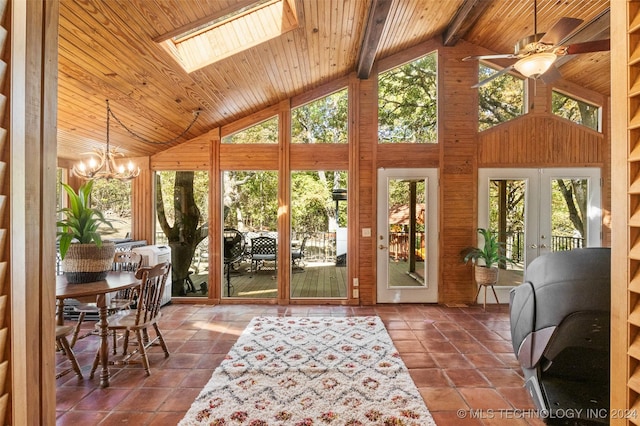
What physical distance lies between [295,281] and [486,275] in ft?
9.57

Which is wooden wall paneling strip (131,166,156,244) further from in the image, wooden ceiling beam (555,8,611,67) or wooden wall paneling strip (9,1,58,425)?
wooden ceiling beam (555,8,611,67)

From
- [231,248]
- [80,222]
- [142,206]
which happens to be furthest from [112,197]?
[80,222]

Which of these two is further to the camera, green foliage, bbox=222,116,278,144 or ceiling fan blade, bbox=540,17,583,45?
green foliage, bbox=222,116,278,144

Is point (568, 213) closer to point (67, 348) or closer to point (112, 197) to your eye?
point (67, 348)

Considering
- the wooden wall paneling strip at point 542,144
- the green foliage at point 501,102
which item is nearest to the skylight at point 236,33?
the green foliage at point 501,102

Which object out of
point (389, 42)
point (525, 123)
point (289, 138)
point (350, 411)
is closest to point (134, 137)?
point (289, 138)

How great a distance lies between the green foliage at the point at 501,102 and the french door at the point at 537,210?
818 mm

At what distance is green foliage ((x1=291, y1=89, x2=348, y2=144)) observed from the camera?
5.28m

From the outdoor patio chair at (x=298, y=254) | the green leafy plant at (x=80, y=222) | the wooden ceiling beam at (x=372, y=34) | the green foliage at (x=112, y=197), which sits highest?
the wooden ceiling beam at (x=372, y=34)

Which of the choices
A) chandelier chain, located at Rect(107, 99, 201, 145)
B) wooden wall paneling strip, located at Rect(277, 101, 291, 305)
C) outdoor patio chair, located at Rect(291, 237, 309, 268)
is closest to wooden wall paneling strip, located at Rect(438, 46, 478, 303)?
outdoor patio chair, located at Rect(291, 237, 309, 268)

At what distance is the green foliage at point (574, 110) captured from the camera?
17.1 ft

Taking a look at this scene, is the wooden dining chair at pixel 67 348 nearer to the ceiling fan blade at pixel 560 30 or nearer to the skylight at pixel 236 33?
the skylight at pixel 236 33

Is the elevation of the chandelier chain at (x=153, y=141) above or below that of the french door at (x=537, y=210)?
above

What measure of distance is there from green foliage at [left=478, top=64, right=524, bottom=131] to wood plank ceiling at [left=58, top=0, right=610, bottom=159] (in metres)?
0.57
